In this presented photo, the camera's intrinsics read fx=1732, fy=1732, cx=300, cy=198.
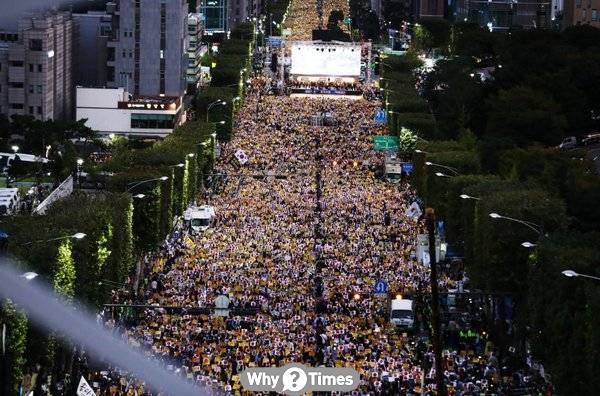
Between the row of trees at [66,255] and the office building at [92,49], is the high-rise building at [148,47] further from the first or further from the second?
the row of trees at [66,255]

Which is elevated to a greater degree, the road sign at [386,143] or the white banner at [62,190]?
the white banner at [62,190]

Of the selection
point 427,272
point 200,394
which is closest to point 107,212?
point 427,272

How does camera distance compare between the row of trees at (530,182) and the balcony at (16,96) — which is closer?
the row of trees at (530,182)

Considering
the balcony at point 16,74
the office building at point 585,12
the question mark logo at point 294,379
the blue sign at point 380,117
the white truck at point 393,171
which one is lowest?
the blue sign at point 380,117

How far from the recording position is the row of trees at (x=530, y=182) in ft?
183

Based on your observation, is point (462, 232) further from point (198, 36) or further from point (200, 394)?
point (198, 36)

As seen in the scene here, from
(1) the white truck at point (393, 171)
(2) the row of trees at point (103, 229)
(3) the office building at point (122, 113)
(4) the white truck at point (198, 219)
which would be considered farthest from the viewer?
(3) the office building at point (122, 113)

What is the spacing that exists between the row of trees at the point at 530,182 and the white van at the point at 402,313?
4.09 metres

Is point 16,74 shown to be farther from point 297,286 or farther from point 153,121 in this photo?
point 297,286

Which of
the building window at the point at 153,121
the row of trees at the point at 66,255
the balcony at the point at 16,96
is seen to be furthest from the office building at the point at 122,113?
the row of trees at the point at 66,255

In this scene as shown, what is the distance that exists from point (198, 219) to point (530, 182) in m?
18.1

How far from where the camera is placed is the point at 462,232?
83.9m

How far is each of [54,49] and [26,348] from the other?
303ft

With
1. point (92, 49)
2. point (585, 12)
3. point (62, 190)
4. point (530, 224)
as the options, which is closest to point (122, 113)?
point (92, 49)
